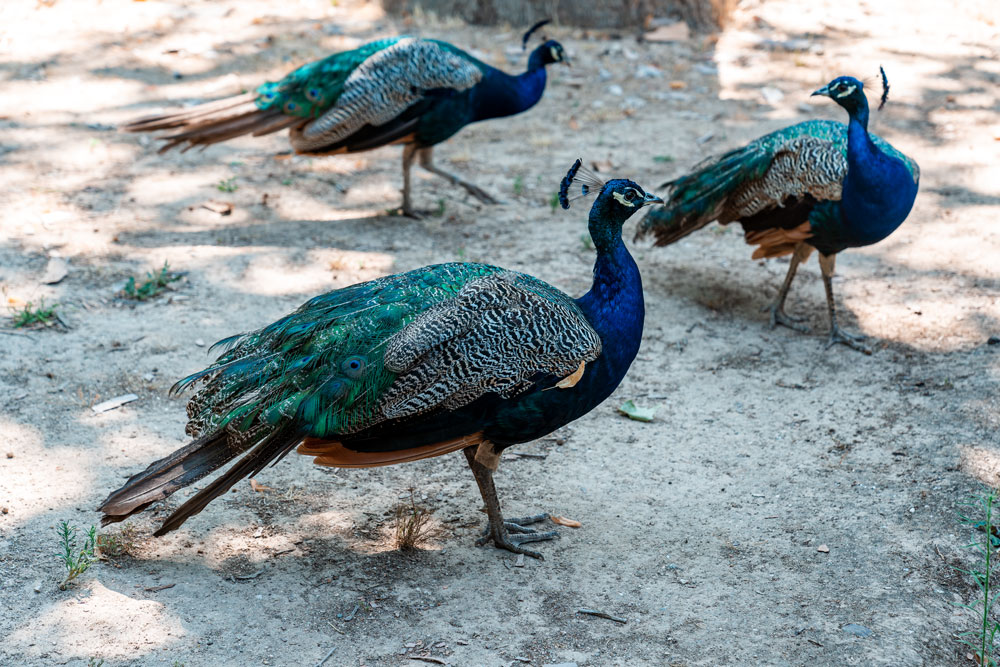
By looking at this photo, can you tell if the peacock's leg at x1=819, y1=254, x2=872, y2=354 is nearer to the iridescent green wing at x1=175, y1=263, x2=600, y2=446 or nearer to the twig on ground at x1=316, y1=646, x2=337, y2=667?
the iridescent green wing at x1=175, y1=263, x2=600, y2=446

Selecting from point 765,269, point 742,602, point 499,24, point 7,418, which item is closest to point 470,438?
point 742,602

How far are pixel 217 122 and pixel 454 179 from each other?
1.60m

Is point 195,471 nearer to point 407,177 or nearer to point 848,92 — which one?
point 848,92

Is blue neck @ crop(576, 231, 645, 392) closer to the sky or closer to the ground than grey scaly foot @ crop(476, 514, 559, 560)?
closer to the sky

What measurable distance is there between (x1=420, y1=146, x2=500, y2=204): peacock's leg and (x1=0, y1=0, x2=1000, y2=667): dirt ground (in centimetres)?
9

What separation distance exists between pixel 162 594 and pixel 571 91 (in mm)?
6503

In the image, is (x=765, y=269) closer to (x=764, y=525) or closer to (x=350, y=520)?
(x=764, y=525)

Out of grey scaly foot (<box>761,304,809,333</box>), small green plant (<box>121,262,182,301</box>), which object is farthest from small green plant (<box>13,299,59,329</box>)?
grey scaly foot (<box>761,304,809,333</box>)

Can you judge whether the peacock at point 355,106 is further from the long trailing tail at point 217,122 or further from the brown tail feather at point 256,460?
the brown tail feather at point 256,460

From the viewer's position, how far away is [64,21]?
9.01 metres

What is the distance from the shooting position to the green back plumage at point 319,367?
10.2 ft

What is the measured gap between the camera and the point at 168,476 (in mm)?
3096

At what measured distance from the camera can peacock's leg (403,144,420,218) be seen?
6.45 m

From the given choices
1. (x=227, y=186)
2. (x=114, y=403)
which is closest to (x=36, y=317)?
(x=114, y=403)
